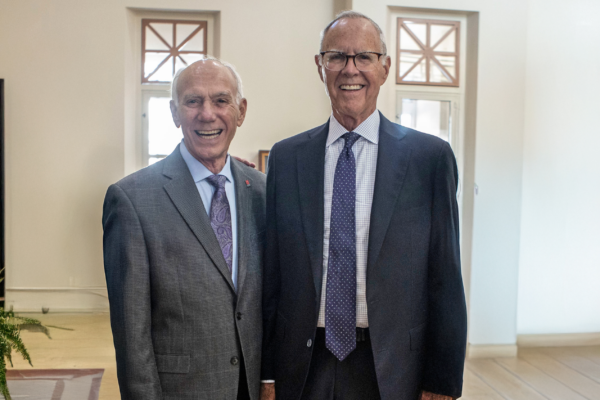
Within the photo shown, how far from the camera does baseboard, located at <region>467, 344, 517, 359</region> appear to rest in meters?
4.26

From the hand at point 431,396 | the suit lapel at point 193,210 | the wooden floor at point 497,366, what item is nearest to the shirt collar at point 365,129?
the suit lapel at point 193,210

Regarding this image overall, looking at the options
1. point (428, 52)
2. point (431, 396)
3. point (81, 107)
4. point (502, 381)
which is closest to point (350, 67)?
point (431, 396)

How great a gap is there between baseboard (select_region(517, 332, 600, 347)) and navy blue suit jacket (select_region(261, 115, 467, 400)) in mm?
3541

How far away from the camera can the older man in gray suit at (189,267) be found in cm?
141

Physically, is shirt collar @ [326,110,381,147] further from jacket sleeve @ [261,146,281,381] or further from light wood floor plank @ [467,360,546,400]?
light wood floor plank @ [467,360,546,400]

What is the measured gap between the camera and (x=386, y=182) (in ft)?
4.77

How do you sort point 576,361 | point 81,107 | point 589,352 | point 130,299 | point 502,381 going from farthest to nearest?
point 81,107 < point 589,352 < point 576,361 < point 502,381 < point 130,299

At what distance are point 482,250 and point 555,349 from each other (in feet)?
3.96

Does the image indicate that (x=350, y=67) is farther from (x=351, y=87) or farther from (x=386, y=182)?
(x=386, y=182)

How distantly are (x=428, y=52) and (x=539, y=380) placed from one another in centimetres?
284

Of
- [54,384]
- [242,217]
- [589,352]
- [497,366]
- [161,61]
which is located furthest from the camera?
[161,61]

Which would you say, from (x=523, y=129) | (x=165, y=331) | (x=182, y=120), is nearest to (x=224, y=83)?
(x=182, y=120)

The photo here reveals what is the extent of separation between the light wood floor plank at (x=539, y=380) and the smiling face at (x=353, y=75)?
296cm

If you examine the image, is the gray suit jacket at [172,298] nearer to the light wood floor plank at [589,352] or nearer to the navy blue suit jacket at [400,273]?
the navy blue suit jacket at [400,273]
